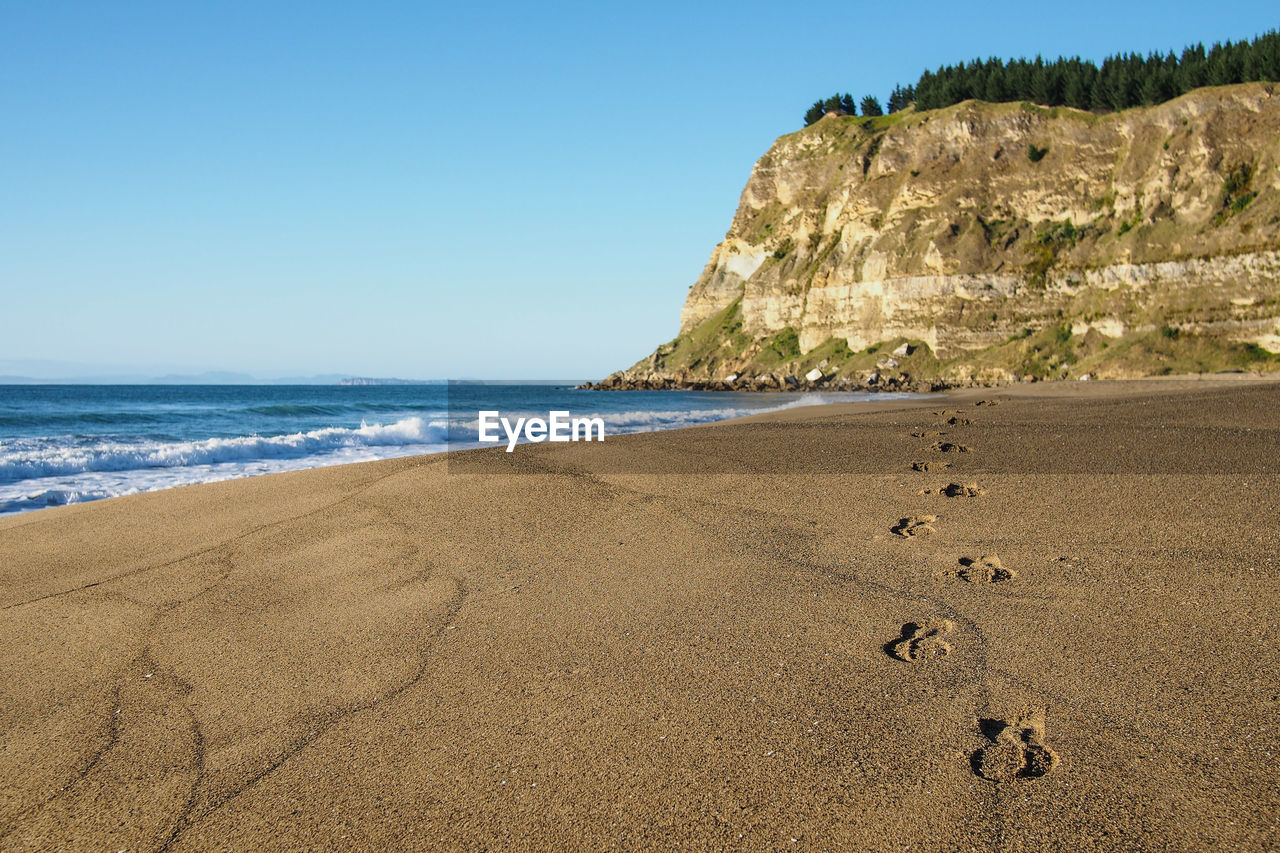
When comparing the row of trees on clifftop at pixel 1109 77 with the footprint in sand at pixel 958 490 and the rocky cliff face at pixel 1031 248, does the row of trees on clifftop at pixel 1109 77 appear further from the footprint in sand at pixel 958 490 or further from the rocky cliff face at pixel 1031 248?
the footprint in sand at pixel 958 490

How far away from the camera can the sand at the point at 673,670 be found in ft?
9.45

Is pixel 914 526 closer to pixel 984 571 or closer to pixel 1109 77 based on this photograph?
pixel 984 571

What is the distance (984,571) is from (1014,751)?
2368 millimetres

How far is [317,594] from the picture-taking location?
222 inches

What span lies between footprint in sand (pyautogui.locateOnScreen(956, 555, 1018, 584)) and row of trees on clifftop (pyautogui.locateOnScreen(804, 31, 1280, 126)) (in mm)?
50696

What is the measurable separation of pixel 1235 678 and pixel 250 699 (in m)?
5.02

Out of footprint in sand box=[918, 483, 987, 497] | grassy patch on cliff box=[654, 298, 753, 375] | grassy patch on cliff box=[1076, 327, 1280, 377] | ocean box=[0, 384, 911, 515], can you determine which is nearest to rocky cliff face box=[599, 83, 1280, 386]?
grassy patch on cliff box=[1076, 327, 1280, 377]

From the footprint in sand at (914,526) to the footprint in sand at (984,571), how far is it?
731 mm

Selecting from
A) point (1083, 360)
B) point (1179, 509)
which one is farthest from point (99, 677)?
point (1083, 360)

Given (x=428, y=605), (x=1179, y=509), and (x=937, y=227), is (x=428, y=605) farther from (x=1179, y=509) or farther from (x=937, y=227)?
(x=937, y=227)

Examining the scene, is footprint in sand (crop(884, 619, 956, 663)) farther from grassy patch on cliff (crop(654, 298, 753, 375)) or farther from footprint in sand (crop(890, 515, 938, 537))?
grassy patch on cliff (crop(654, 298, 753, 375))

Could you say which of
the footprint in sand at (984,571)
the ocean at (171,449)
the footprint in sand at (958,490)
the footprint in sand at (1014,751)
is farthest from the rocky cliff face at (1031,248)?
the footprint in sand at (1014,751)

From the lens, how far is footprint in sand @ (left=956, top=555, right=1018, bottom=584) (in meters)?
5.18

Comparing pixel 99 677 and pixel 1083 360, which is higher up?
pixel 1083 360
